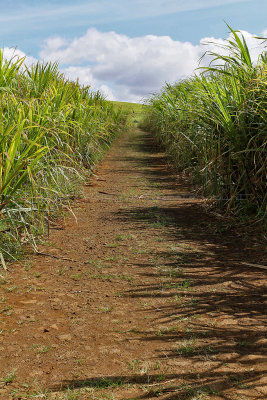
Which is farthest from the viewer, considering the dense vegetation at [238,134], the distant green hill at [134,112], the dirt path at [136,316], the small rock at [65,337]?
the distant green hill at [134,112]

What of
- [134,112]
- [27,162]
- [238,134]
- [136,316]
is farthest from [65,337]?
[134,112]

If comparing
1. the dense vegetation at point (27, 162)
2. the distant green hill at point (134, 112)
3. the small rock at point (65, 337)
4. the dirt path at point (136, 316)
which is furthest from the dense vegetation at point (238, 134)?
the distant green hill at point (134, 112)

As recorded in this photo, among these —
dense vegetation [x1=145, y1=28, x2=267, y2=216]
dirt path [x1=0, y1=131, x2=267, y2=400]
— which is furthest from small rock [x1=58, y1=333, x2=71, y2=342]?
dense vegetation [x1=145, y1=28, x2=267, y2=216]

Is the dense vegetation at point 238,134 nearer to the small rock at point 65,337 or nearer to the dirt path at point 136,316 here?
the dirt path at point 136,316

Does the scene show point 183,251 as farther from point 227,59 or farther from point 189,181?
point 189,181

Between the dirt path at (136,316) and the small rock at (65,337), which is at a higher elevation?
the dirt path at (136,316)

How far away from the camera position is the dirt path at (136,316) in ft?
4.90

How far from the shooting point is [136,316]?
1.97m

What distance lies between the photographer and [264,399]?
1.40m

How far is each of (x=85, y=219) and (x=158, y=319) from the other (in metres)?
1.88

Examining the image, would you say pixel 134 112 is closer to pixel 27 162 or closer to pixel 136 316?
pixel 27 162

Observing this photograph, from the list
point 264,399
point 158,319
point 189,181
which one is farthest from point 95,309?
point 189,181

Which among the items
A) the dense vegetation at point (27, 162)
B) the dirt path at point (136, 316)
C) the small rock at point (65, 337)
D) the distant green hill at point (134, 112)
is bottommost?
the small rock at point (65, 337)

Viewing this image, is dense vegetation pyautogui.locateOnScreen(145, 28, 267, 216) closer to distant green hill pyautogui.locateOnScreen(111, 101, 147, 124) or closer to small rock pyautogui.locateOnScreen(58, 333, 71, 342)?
small rock pyautogui.locateOnScreen(58, 333, 71, 342)
